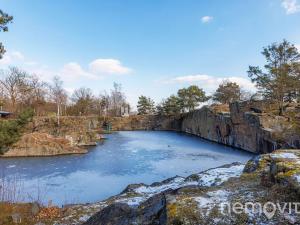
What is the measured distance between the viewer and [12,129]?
6.80 metres

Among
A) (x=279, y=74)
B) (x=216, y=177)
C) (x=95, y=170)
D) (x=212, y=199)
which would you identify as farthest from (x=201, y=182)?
(x=279, y=74)

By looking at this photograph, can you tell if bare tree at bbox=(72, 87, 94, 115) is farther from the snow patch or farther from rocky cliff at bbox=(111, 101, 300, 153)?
the snow patch

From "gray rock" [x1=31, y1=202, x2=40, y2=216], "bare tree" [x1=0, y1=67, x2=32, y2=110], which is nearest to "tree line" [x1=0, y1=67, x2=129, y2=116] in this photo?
"bare tree" [x1=0, y1=67, x2=32, y2=110]

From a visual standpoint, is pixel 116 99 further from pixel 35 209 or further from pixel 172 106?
pixel 35 209

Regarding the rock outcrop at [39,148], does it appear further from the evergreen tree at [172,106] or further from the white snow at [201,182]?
the evergreen tree at [172,106]

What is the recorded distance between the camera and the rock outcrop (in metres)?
17.9

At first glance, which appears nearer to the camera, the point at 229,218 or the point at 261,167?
the point at 229,218

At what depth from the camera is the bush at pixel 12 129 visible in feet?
21.6

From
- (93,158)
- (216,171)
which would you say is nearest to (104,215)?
(216,171)

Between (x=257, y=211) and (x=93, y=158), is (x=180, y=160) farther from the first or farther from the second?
(x=257, y=211)

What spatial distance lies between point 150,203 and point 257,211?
1357 millimetres

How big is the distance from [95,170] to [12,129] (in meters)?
6.76

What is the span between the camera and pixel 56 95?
4209cm

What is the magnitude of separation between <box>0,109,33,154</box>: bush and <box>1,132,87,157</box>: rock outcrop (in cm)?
1174
